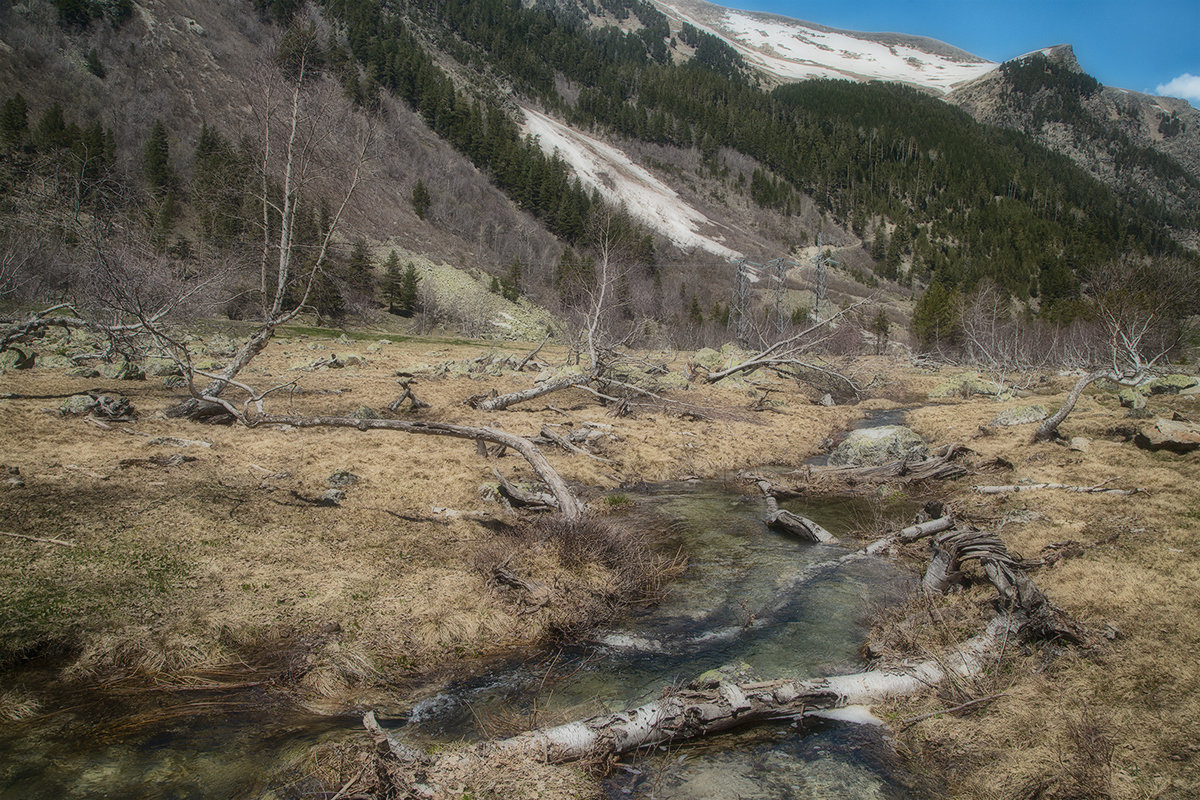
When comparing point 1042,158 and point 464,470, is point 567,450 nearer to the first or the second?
point 464,470

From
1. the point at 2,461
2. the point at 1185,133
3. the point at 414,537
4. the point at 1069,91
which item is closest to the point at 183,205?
the point at 2,461

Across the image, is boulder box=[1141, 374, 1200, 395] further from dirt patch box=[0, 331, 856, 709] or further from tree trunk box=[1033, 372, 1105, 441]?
dirt patch box=[0, 331, 856, 709]

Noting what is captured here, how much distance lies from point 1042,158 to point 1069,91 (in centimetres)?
6477

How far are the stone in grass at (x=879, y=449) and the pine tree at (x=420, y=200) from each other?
66452mm

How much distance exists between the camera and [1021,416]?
1630cm

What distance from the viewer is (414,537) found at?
27.3ft

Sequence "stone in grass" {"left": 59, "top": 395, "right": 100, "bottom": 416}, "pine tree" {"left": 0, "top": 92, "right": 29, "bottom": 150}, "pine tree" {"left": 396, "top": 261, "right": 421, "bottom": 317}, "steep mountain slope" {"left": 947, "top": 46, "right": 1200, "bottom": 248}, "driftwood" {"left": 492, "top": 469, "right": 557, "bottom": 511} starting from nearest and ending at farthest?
"driftwood" {"left": 492, "top": 469, "right": 557, "bottom": 511}
"stone in grass" {"left": 59, "top": 395, "right": 100, "bottom": 416}
"pine tree" {"left": 0, "top": 92, "right": 29, "bottom": 150}
"pine tree" {"left": 396, "top": 261, "right": 421, "bottom": 317}
"steep mountain slope" {"left": 947, "top": 46, "right": 1200, "bottom": 248}

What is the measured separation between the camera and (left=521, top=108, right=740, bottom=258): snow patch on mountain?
94.5m

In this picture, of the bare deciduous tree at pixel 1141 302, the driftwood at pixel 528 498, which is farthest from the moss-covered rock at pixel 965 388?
the driftwood at pixel 528 498

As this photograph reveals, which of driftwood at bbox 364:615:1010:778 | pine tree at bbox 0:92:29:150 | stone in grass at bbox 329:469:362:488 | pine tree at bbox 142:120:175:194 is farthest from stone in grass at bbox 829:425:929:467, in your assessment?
pine tree at bbox 0:92:29:150

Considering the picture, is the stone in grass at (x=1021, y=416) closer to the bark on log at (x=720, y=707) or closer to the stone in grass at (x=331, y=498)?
the bark on log at (x=720, y=707)

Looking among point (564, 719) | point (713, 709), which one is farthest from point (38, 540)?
point (713, 709)

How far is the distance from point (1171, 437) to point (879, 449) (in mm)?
4976

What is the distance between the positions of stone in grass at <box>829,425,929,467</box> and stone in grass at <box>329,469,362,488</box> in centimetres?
1002
